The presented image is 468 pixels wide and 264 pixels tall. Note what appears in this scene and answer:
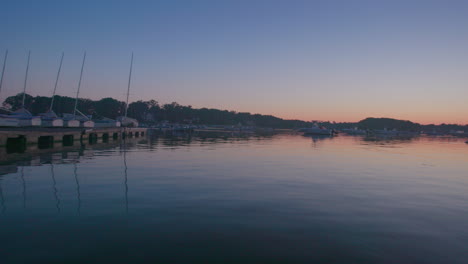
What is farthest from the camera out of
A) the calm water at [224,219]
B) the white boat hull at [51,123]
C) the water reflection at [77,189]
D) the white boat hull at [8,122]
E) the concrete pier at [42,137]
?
the white boat hull at [51,123]

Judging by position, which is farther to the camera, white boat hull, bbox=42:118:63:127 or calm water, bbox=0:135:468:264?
white boat hull, bbox=42:118:63:127

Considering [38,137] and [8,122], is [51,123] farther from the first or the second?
[38,137]

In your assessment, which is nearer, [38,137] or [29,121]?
[38,137]

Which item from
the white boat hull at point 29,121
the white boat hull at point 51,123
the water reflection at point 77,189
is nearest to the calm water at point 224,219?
the water reflection at point 77,189

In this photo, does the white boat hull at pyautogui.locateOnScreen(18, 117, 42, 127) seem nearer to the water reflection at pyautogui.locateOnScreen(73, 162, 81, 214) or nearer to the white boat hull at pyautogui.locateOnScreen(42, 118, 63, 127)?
the white boat hull at pyautogui.locateOnScreen(42, 118, 63, 127)

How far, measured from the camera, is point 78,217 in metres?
10.6

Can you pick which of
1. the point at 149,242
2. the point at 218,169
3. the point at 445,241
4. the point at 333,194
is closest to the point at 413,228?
the point at 445,241

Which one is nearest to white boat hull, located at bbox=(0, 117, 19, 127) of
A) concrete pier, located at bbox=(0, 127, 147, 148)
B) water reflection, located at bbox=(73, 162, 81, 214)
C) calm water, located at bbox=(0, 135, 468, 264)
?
concrete pier, located at bbox=(0, 127, 147, 148)

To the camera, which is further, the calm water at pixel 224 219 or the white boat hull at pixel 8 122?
the white boat hull at pixel 8 122

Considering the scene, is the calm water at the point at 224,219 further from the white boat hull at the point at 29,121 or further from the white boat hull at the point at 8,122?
the white boat hull at the point at 29,121

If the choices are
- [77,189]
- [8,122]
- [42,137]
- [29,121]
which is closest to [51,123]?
[29,121]

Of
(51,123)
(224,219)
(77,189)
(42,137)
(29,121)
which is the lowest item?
(42,137)

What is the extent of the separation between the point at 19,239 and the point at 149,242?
368 centimetres

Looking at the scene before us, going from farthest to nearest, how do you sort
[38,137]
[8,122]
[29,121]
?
1. [29,121]
2. [8,122]
3. [38,137]
